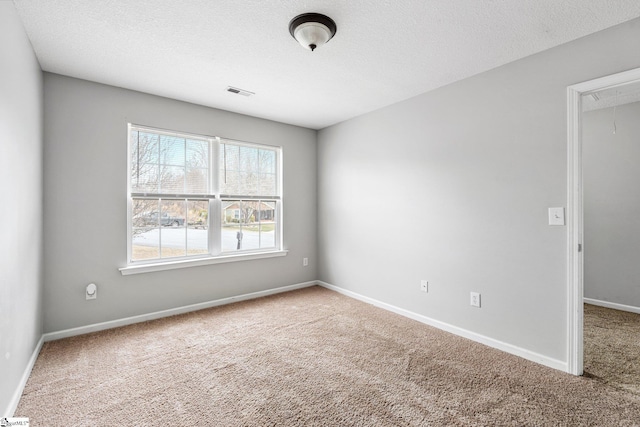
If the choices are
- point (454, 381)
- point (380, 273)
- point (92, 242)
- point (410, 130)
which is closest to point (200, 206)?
point (92, 242)

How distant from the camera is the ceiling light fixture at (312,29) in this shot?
1.96 metres

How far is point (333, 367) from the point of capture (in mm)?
2338

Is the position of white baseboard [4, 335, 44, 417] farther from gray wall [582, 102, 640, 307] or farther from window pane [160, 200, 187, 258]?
gray wall [582, 102, 640, 307]

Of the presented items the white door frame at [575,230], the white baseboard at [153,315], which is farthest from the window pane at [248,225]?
the white door frame at [575,230]

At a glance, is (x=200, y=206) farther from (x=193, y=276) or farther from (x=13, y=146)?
(x=13, y=146)

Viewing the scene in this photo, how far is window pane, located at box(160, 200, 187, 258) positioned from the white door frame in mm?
3853

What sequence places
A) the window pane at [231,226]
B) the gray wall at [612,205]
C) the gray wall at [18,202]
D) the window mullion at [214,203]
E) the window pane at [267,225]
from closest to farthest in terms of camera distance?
the gray wall at [18,202], the gray wall at [612,205], the window mullion at [214,203], the window pane at [231,226], the window pane at [267,225]

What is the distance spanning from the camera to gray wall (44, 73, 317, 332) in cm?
278

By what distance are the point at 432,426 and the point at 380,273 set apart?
2.14 m

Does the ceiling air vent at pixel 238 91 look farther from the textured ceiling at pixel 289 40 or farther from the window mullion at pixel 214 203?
the window mullion at pixel 214 203

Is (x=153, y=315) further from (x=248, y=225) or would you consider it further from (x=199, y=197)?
(x=248, y=225)

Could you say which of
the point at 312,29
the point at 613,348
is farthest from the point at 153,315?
the point at 613,348

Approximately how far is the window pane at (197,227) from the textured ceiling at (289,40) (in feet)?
4.42

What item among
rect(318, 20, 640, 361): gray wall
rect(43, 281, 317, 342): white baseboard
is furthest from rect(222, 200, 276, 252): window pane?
rect(318, 20, 640, 361): gray wall
